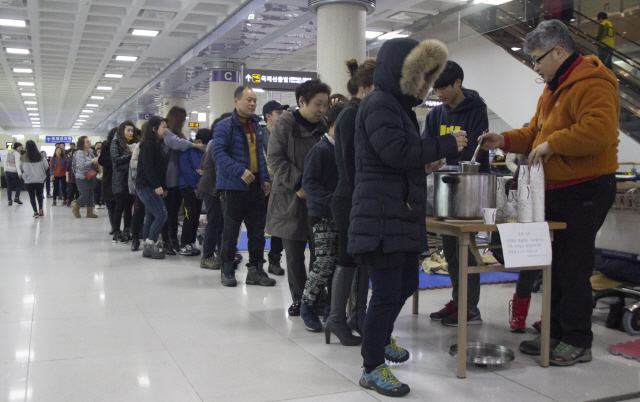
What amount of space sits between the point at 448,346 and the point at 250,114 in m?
2.48

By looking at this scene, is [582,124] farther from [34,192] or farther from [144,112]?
[144,112]

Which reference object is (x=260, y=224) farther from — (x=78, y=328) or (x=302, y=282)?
(x=78, y=328)

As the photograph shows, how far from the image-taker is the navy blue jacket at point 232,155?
4.30 metres

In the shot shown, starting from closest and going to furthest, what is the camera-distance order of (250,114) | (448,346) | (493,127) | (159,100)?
(448,346) < (250,114) < (493,127) < (159,100)

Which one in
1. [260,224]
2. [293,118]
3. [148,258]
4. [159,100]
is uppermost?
[159,100]

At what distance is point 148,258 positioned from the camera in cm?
609

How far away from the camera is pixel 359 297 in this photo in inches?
Answer: 118

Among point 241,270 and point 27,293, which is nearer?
point 27,293

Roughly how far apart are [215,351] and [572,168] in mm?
1996

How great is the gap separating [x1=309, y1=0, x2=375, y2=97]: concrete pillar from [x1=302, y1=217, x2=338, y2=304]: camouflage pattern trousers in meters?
4.70

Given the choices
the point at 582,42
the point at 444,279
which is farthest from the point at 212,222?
the point at 582,42

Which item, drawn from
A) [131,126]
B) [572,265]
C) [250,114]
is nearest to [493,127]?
[131,126]

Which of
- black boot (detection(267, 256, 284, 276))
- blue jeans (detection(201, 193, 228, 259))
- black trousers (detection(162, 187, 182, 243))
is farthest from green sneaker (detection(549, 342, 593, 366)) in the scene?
black trousers (detection(162, 187, 182, 243))

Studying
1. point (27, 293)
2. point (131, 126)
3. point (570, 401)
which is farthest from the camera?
point (131, 126)
